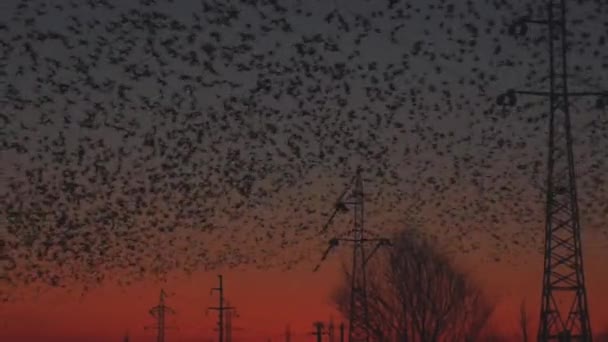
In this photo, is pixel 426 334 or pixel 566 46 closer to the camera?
pixel 566 46

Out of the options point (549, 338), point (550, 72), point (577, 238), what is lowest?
point (549, 338)

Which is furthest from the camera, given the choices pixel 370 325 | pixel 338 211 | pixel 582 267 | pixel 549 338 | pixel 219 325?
pixel 219 325

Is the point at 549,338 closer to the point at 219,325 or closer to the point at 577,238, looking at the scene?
the point at 577,238

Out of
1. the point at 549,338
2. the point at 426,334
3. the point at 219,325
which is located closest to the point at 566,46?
the point at 549,338

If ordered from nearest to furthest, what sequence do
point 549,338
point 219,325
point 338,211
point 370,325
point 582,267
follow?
point 582,267 < point 549,338 < point 338,211 < point 370,325 < point 219,325

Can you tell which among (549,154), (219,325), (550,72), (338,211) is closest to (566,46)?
(550,72)

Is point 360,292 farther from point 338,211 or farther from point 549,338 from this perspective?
point 549,338

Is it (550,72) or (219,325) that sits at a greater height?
(550,72)

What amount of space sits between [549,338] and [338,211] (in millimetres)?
22573

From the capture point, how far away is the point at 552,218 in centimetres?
4334

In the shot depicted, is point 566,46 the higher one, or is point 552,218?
point 566,46

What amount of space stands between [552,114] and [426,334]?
32.5 meters

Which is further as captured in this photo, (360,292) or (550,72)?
(360,292)

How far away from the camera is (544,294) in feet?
141
